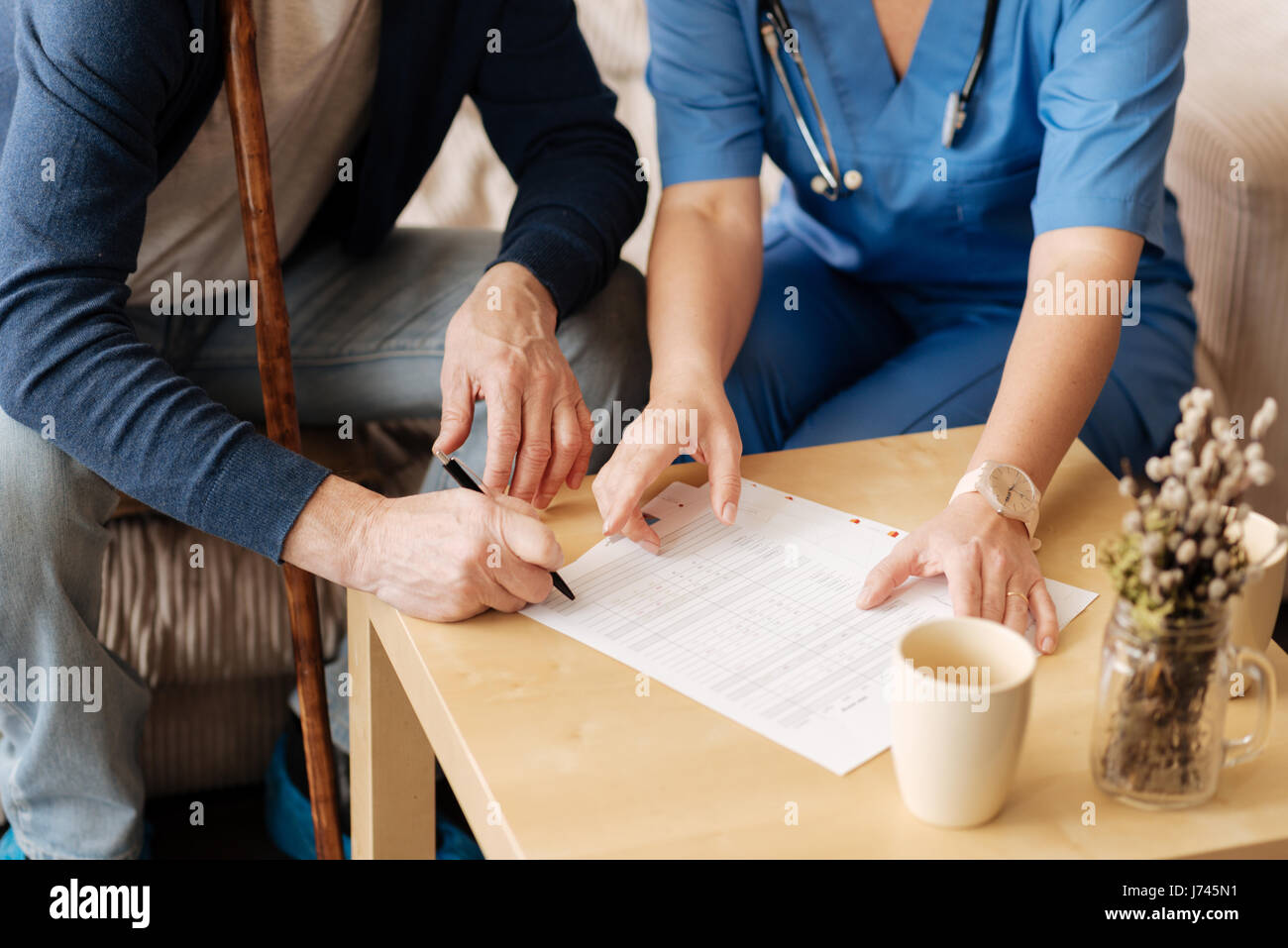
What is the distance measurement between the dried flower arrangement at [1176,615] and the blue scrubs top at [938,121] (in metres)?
0.52

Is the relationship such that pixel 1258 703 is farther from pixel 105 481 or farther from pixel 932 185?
pixel 105 481

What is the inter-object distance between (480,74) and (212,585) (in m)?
0.62

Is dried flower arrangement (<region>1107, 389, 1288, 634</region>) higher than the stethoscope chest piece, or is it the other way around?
the stethoscope chest piece

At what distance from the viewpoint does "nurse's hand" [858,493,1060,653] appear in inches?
31.1

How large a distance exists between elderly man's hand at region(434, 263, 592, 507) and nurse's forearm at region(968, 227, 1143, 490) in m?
0.33

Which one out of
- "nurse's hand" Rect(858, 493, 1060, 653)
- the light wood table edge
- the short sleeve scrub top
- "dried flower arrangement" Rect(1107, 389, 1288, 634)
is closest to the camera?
"dried flower arrangement" Rect(1107, 389, 1288, 634)

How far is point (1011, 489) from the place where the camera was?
0.88m

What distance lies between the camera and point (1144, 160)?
3.44ft

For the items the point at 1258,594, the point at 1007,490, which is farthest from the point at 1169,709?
the point at 1007,490

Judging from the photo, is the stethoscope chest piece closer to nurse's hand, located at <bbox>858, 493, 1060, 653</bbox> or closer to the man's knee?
nurse's hand, located at <bbox>858, 493, 1060, 653</bbox>

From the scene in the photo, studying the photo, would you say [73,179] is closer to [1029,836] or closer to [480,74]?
[480,74]

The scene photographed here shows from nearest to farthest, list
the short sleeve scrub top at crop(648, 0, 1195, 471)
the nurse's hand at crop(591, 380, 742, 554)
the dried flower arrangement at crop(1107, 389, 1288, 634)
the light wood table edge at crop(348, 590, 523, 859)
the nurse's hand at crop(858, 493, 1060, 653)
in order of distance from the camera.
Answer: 1. the dried flower arrangement at crop(1107, 389, 1288, 634)
2. the light wood table edge at crop(348, 590, 523, 859)
3. the nurse's hand at crop(858, 493, 1060, 653)
4. the nurse's hand at crop(591, 380, 742, 554)
5. the short sleeve scrub top at crop(648, 0, 1195, 471)

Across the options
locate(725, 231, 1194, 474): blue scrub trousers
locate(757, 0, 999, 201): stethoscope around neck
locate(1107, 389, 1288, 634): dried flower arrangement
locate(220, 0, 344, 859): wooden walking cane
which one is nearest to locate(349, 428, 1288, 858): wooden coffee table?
locate(1107, 389, 1288, 634): dried flower arrangement
